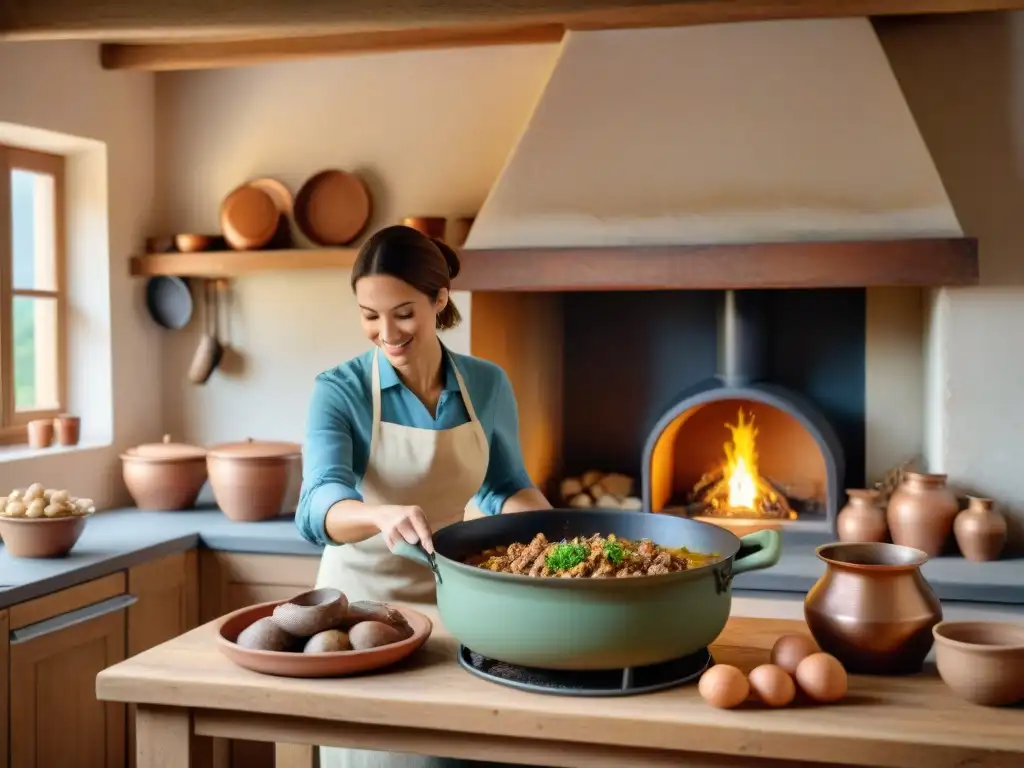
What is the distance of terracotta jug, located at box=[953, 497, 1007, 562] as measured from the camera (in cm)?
304

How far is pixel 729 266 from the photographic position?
3143 mm

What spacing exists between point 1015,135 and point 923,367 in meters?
0.79

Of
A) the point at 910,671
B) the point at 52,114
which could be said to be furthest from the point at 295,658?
the point at 52,114

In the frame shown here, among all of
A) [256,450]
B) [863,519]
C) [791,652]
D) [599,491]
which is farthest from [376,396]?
[599,491]

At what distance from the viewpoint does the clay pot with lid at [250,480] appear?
3.45 m

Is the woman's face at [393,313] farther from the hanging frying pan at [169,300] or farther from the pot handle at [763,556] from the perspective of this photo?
the hanging frying pan at [169,300]

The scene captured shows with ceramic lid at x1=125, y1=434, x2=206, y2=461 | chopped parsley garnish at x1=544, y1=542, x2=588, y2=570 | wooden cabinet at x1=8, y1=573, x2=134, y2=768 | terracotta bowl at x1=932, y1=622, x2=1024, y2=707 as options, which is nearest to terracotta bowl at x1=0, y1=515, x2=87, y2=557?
wooden cabinet at x1=8, y1=573, x2=134, y2=768

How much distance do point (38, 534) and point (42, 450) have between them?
2.47 feet

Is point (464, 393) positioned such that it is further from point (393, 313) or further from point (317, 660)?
point (317, 660)

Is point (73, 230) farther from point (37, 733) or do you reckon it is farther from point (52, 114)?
point (37, 733)

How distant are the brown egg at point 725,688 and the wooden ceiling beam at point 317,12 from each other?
2052mm

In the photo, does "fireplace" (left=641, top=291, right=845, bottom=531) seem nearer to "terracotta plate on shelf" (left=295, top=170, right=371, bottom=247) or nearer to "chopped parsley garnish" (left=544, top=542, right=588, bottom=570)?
"terracotta plate on shelf" (left=295, top=170, right=371, bottom=247)

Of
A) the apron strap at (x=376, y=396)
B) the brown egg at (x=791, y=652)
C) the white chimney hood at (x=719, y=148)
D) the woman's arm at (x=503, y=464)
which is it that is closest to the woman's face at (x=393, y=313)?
the apron strap at (x=376, y=396)

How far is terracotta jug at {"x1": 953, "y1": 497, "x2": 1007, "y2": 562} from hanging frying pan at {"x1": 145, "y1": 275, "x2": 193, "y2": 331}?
2702mm
